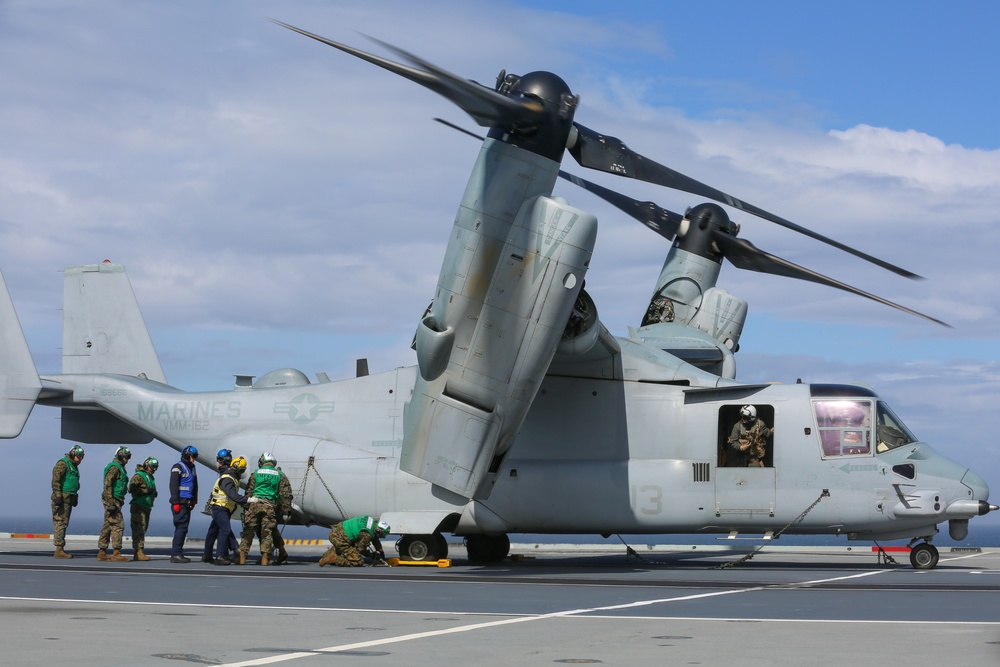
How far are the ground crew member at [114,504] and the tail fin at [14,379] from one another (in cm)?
252

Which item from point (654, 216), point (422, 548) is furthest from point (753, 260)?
point (422, 548)

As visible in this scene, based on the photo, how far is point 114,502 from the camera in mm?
18438

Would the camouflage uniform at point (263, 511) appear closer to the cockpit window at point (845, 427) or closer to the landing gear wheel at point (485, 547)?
the landing gear wheel at point (485, 547)

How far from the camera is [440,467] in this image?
15.2m

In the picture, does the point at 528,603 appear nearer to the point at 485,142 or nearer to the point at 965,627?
the point at 965,627

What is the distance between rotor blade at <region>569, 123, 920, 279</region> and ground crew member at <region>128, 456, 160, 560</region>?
29.3 feet

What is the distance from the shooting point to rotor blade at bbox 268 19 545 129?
503 inches

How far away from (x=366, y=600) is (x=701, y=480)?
25.0ft

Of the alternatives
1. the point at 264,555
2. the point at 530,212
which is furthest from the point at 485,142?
the point at 264,555

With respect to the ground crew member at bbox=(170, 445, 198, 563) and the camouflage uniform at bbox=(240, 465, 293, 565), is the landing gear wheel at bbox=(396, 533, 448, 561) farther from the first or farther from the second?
the ground crew member at bbox=(170, 445, 198, 563)

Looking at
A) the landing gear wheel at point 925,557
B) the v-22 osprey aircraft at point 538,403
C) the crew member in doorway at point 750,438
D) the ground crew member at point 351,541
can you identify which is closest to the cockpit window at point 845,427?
the v-22 osprey aircraft at point 538,403

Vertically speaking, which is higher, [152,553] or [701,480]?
[701,480]

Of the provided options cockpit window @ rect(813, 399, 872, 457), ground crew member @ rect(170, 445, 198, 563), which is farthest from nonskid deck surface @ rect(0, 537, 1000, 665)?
cockpit window @ rect(813, 399, 872, 457)

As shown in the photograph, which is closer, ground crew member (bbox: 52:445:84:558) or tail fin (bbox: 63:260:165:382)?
ground crew member (bbox: 52:445:84:558)
